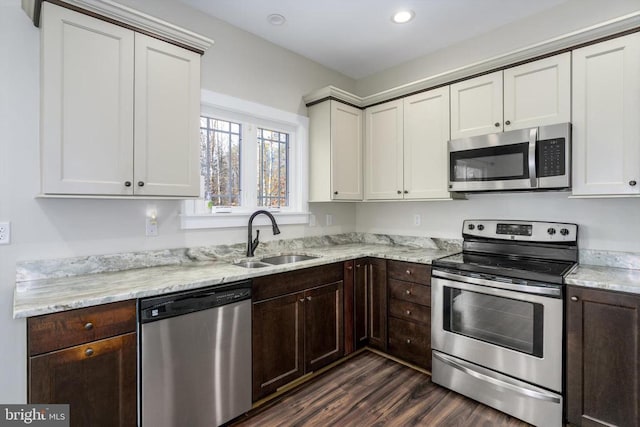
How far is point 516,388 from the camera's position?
2.01 meters

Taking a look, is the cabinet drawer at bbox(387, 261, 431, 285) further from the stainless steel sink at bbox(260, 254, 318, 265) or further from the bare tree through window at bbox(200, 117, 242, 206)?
the bare tree through window at bbox(200, 117, 242, 206)

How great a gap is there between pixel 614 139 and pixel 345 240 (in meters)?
2.37

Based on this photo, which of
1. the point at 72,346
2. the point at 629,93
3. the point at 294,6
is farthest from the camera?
the point at 294,6

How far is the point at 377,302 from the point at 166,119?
7.10 feet

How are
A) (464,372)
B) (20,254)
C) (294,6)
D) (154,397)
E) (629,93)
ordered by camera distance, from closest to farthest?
(154,397)
(20,254)
(629,93)
(464,372)
(294,6)

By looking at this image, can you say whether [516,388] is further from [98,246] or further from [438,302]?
[98,246]

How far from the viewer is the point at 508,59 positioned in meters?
2.34

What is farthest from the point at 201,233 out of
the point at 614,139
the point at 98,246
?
the point at 614,139

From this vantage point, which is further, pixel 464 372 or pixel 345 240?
pixel 345 240

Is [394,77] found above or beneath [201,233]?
above

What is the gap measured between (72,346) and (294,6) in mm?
2515

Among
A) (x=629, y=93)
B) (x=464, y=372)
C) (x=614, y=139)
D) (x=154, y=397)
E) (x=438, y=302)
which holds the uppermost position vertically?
(x=629, y=93)

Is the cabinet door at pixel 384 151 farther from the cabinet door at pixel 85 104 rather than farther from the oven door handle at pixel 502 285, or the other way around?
the cabinet door at pixel 85 104

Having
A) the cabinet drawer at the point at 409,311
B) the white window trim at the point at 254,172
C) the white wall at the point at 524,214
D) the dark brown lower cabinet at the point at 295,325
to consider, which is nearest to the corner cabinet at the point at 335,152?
the white window trim at the point at 254,172
